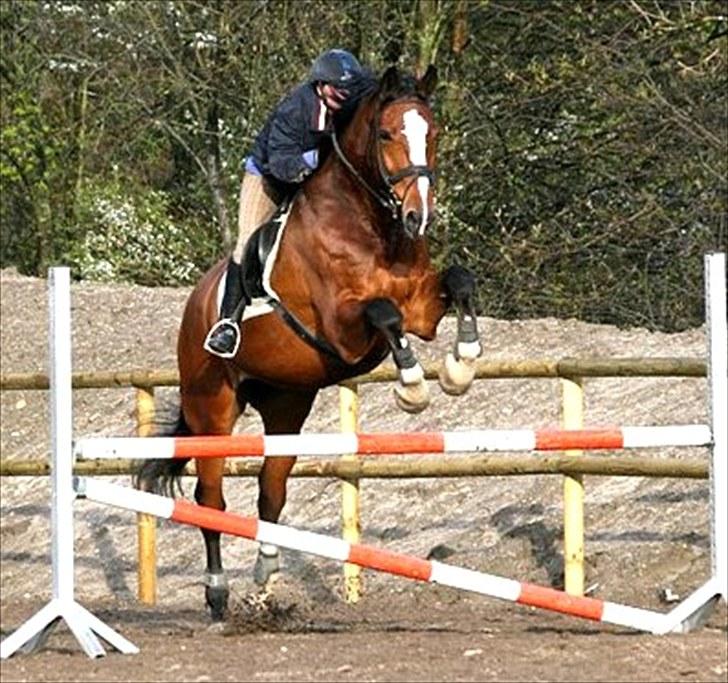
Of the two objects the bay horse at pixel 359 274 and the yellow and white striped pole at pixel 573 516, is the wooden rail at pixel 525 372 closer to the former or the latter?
the yellow and white striped pole at pixel 573 516

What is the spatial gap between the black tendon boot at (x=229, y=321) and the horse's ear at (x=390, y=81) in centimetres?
113

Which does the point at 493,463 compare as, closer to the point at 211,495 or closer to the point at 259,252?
the point at 211,495

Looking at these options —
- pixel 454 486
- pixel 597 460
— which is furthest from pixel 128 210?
pixel 597 460

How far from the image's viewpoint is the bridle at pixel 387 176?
303 inches

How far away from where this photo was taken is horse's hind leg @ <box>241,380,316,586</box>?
9.27 m

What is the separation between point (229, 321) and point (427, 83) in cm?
136

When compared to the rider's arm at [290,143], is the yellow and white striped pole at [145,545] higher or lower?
lower

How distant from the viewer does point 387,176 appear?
789 centimetres

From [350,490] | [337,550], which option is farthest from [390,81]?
[350,490]

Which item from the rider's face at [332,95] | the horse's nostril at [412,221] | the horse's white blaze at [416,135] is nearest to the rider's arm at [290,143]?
the rider's face at [332,95]

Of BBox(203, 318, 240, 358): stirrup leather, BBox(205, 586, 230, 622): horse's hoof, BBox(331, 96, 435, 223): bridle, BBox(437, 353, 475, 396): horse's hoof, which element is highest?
BBox(331, 96, 435, 223): bridle

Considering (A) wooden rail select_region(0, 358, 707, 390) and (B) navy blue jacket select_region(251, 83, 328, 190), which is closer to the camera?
(B) navy blue jacket select_region(251, 83, 328, 190)

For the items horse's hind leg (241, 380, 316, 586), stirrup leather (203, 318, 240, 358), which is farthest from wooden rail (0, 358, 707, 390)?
stirrup leather (203, 318, 240, 358)

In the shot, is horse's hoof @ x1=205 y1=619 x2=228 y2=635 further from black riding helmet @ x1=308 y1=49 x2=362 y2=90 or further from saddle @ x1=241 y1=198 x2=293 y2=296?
black riding helmet @ x1=308 y1=49 x2=362 y2=90
